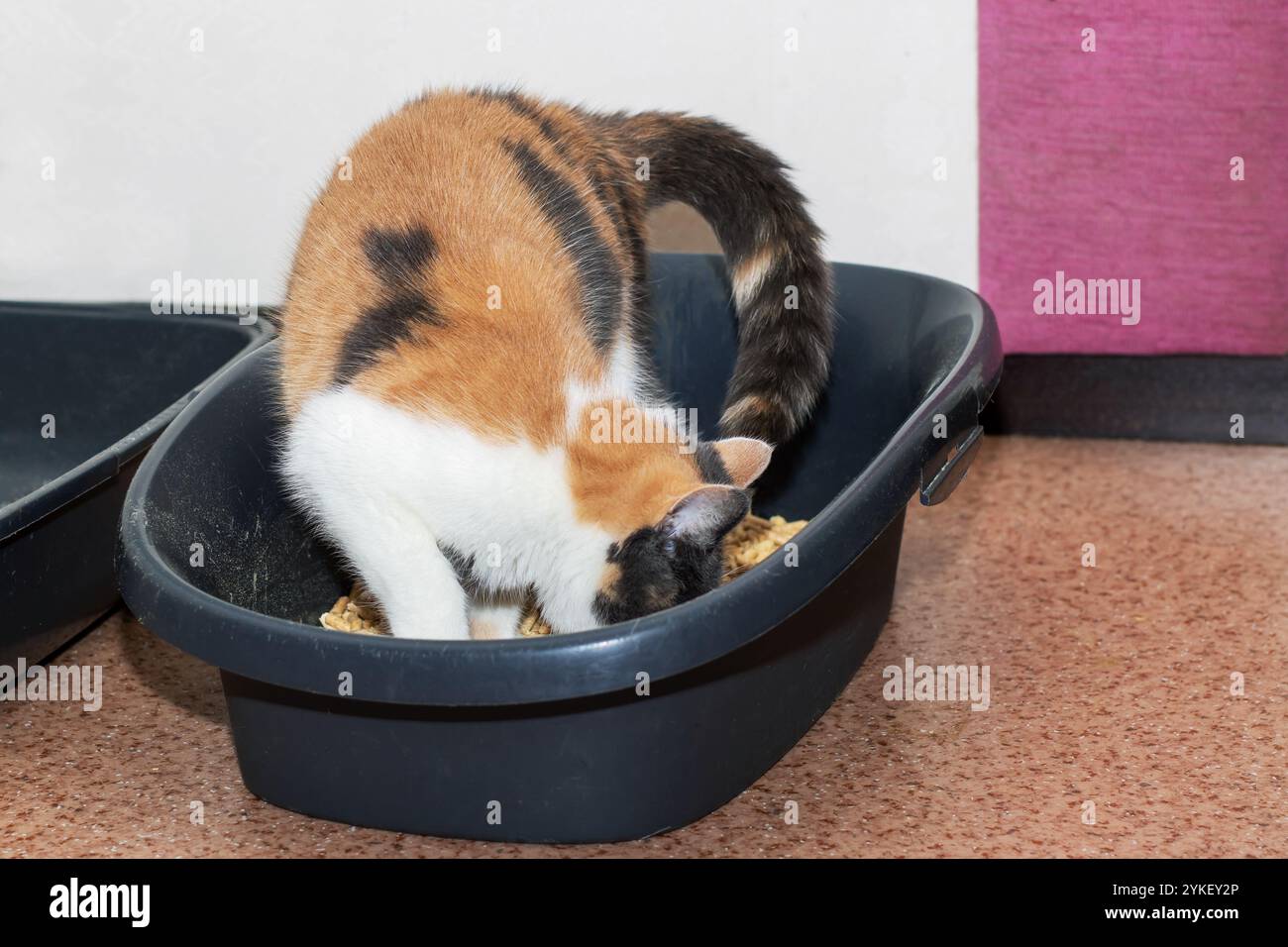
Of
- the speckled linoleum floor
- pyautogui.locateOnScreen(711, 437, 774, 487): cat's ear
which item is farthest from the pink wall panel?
pyautogui.locateOnScreen(711, 437, 774, 487): cat's ear

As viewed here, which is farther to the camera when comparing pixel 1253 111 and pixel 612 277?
pixel 1253 111

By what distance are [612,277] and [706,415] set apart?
1.46 ft

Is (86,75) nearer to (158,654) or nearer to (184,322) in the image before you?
(184,322)

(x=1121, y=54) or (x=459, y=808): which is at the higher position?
(x=1121, y=54)

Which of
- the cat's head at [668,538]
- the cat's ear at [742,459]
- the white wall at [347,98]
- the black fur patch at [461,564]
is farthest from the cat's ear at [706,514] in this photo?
the white wall at [347,98]

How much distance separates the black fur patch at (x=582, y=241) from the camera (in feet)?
5.10

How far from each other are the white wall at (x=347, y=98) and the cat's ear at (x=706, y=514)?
1.16 m

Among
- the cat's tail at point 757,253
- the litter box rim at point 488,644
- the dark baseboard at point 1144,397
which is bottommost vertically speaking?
the dark baseboard at point 1144,397

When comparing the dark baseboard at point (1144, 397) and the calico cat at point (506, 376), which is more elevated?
the calico cat at point (506, 376)

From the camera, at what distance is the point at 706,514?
1.18m

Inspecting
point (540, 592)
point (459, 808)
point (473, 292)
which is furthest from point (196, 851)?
point (473, 292)

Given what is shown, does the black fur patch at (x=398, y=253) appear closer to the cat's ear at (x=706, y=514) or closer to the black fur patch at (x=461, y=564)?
the black fur patch at (x=461, y=564)

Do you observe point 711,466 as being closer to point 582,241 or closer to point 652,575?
point 652,575

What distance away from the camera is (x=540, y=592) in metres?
1.35
